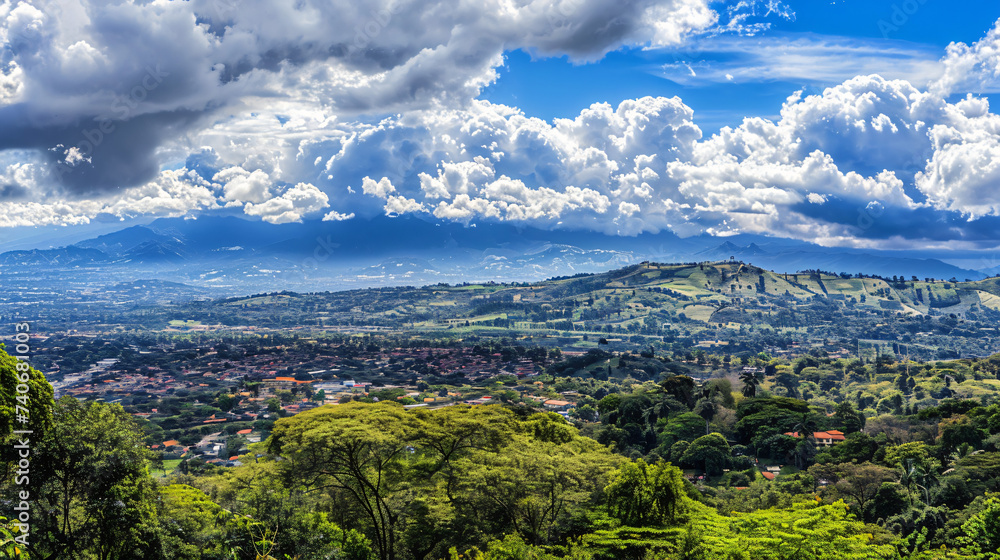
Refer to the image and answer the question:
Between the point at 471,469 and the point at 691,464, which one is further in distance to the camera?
the point at 691,464

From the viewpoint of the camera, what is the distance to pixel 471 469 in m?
21.7

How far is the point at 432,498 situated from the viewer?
20984 millimetres

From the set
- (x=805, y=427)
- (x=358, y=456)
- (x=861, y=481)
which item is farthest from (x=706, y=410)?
(x=358, y=456)

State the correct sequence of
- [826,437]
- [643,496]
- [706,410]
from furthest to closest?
1. [706,410]
2. [826,437]
3. [643,496]

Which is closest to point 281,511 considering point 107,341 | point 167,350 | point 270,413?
point 270,413

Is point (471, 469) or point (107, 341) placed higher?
point (471, 469)

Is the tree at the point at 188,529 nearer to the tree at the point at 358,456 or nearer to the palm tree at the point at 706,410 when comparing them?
the tree at the point at 358,456

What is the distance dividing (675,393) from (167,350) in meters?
130

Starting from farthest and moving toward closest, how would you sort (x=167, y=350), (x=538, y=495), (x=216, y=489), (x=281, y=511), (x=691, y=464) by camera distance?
1. (x=167, y=350)
2. (x=691, y=464)
3. (x=216, y=489)
4. (x=538, y=495)
5. (x=281, y=511)

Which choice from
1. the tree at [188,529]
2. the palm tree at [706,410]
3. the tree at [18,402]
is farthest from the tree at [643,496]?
the palm tree at [706,410]

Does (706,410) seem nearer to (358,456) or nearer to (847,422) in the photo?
(847,422)

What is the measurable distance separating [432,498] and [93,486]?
33.5 feet

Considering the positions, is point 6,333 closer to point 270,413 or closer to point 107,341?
point 107,341

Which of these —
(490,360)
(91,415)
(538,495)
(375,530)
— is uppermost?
(91,415)
